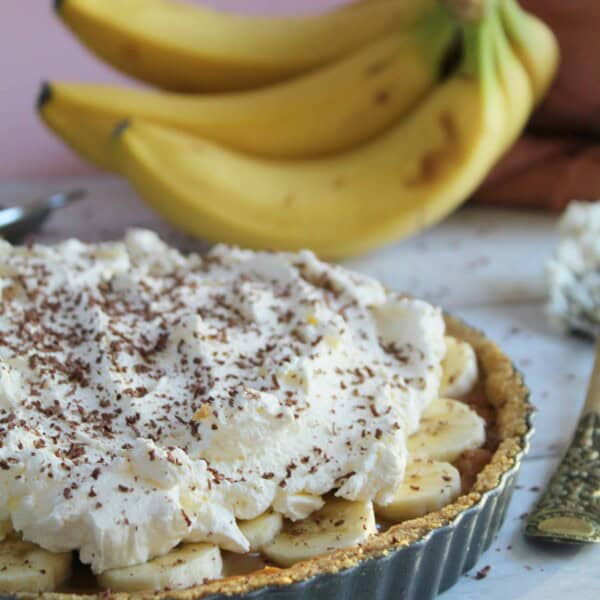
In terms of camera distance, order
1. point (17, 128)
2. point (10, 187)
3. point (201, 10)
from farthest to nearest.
A: point (17, 128)
point (10, 187)
point (201, 10)

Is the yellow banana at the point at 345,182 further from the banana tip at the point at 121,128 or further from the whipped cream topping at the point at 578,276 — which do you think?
the whipped cream topping at the point at 578,276

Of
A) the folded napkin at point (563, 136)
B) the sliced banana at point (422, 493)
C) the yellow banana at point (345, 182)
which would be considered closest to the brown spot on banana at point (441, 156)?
the yellow banana at point (345, 182)

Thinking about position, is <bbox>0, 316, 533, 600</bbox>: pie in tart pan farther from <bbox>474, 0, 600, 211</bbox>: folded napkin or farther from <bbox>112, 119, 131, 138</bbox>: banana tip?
<bbox>474, 0, 600, 211</bbox>: folded napkin

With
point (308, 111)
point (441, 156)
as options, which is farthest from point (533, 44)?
point (308, 111)

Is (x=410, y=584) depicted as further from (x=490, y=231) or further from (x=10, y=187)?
(x=10, y=187)

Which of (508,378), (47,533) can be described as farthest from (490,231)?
(47,533)

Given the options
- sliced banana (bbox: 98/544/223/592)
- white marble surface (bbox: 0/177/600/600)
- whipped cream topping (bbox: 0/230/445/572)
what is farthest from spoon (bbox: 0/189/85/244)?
sliced banana (bbox: 98/544/223/592)
